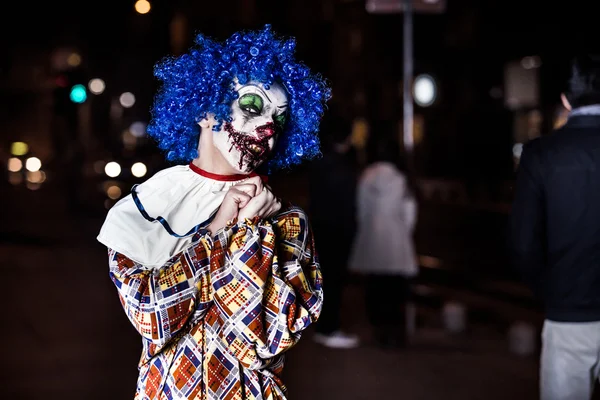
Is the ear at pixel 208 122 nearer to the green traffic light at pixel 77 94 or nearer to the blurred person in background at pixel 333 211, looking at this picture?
the blurred person in background at pixel 333 211

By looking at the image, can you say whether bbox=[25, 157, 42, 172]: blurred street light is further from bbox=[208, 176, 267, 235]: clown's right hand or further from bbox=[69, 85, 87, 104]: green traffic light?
bbox=[208, 176, 267, 235]: clown's right hand

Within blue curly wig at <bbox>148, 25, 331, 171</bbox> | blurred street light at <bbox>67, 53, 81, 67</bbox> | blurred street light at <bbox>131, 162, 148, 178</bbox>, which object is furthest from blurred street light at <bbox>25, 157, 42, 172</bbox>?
blue curly wig at <bbox>148, 25, 331, 171</bbox>

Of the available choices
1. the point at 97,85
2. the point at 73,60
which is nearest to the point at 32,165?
the point at 73,60

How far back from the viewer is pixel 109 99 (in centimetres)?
1858

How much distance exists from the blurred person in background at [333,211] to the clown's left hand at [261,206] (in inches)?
213

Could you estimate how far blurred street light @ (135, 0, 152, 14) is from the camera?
18.0 m

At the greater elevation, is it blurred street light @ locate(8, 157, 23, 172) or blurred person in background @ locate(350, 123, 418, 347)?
blurred person in background @ locate(350, 123, 418, 347)

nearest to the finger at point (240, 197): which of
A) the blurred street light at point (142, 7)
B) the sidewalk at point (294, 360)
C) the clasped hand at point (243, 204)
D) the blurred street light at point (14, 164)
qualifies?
the clasped hand at point (243, 204)

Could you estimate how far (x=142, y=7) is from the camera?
1825 cm

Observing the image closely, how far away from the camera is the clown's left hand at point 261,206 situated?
2373 mm

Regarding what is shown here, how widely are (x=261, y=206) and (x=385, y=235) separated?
582 centimetres

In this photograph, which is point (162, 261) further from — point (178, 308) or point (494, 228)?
point (494, 228)

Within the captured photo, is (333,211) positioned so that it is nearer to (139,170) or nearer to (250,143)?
(250,143)

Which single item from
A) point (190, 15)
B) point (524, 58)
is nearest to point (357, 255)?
point (190, 15)
